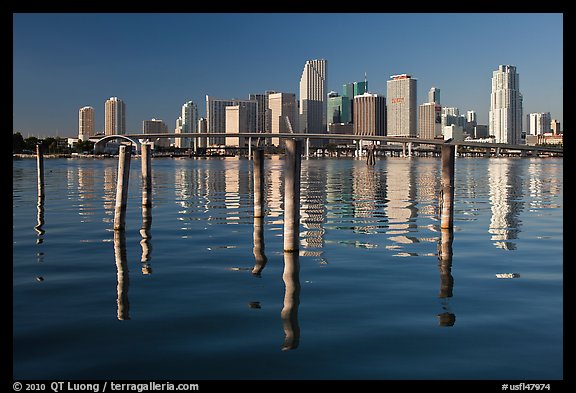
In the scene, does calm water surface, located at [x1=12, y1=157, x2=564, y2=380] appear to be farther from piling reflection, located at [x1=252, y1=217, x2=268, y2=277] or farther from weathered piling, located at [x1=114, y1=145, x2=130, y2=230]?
weathered piling, located at [x1=114, y1=145, x2=130, y2=230]

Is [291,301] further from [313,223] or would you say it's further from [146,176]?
[146,176]

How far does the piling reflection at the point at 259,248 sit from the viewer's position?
12.7 meters

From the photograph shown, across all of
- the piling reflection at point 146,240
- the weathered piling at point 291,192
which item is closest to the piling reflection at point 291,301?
the weathered piling at point 291,192

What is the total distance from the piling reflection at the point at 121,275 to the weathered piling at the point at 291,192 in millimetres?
3511

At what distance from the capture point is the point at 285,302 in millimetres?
9844

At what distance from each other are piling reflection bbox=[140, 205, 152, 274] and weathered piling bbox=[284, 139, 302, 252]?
3043 mm

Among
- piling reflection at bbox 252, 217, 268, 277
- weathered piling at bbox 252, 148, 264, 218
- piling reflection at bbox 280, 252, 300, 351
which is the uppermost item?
weathered piling at bbox 252, 148, 264, 218

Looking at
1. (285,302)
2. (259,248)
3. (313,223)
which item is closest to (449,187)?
(313,223)

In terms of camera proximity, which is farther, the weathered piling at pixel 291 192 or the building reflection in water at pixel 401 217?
the building reflection in water at pixel 401 217

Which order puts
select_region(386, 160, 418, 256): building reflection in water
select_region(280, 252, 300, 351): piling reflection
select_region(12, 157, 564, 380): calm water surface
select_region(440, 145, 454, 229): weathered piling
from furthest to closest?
select_region(440, 145, 454, 229): weathered piling → select_region(386, 160, 418, 256): building reflection in water → select_region(280, 252, 300, 351): piling reflection → select_region(12, 157, 564, 380): calm water surface

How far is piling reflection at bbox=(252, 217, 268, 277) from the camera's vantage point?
A: 12.7 meters

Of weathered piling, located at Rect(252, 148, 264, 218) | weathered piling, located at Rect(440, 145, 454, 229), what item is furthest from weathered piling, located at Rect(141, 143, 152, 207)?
weathered piling, located at Rect(440, 145, 454, 229)

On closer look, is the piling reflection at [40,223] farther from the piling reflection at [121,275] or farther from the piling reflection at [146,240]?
the piling reflection at [146,240]
